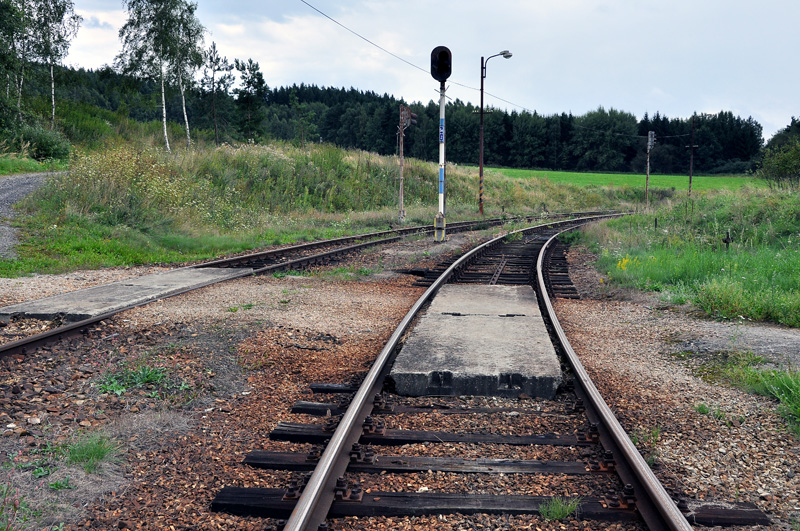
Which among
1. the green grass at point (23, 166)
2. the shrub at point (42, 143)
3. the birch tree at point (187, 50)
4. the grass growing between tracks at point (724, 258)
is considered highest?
the birch tree at point (187, 50)

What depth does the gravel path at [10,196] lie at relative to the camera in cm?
1187

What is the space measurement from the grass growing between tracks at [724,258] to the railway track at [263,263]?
5.90 m

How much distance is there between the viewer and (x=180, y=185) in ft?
61.4

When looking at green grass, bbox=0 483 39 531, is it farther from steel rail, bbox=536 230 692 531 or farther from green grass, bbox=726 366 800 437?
green grass, bbox=726 366 800 437

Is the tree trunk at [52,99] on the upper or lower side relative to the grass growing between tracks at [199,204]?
upper

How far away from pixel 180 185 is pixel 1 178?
680 centimetres

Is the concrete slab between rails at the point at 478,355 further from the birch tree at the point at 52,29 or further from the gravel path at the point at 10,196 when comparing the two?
the birch tree at the point at 52,29

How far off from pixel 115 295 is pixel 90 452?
5.13 m

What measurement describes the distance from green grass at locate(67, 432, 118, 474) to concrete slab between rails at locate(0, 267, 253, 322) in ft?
11.9

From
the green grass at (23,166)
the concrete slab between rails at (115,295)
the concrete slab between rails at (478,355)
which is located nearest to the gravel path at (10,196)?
the green grass at (23,166)

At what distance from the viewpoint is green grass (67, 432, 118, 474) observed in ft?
11.1

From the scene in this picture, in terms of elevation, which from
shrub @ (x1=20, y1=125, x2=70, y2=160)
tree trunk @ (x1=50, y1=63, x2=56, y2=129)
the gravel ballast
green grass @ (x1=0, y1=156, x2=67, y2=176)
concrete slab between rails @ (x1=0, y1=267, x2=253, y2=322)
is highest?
tree trunk @ (x1=50, y1=63, x2=56, y2=129)

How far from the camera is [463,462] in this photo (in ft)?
11.4

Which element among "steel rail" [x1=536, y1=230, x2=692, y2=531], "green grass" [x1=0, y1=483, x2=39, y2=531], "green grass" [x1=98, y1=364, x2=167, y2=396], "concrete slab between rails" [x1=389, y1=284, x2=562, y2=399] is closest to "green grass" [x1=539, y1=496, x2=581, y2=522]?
"steel rail" [x1=536, y1=230, x2=692, y2=531]
